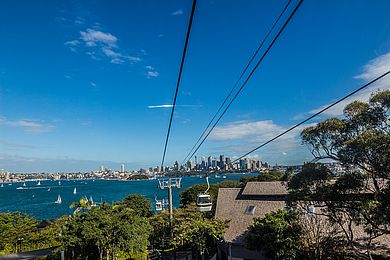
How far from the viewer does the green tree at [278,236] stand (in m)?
12.7

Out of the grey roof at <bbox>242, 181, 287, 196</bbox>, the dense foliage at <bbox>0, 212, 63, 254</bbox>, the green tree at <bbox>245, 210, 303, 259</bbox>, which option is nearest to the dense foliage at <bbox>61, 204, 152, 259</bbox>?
the green tree at <bbox>245, 210, 303, 259</bbox>

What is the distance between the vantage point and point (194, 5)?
2213 millimetres

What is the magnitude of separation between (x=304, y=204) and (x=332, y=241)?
124 inches

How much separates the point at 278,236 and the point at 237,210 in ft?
23.9

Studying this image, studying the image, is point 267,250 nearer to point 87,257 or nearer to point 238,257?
point 238,257

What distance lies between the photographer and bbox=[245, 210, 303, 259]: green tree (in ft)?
41.7

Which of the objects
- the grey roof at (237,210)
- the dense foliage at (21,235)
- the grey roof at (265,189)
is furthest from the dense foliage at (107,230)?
the grey roof at (265,189)

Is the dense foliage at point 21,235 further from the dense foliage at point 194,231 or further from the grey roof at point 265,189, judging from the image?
the grey roof at point 265,189

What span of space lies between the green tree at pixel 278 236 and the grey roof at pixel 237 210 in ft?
11.3

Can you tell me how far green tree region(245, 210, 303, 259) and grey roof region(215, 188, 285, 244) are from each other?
3.44 metres

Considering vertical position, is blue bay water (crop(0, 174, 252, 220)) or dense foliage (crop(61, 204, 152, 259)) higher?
dense foliage (crop(61, 204, 152, 259))

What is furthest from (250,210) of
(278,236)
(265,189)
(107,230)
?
(107,230)

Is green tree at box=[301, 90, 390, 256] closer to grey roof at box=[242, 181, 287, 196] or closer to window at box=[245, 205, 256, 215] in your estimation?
window at box=[245, 205, 256, 215]

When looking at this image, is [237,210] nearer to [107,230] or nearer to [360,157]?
[107,230]
